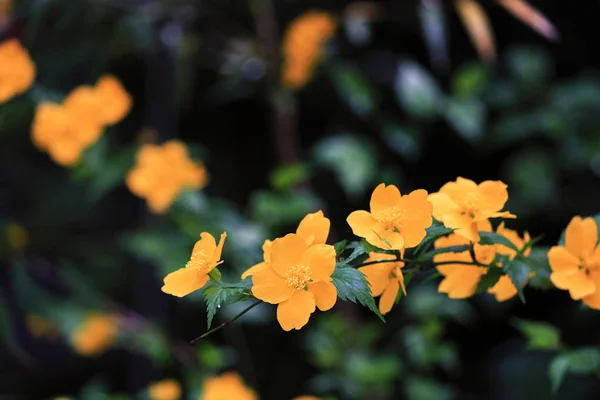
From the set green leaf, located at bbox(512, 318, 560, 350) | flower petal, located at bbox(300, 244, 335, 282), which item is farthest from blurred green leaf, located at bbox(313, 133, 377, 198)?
flower petal, located at bbox(300, 244, 335, 282)

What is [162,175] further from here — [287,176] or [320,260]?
[320,260]

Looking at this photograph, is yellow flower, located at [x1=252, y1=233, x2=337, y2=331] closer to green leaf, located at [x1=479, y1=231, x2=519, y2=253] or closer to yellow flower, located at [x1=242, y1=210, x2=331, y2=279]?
yellow flower, located at [x1=242, y1=210, x2=331, y2=279]

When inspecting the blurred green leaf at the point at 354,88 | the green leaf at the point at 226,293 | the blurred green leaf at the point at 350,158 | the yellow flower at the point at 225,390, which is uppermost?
the green leaf at the point at 226,293

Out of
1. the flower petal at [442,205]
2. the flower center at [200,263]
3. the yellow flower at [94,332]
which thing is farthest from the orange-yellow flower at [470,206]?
the yellow flower at [94,332]

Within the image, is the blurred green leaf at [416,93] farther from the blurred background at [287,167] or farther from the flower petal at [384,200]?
the flower petal at [384,200]

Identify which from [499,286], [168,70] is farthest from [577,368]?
[168,70]
